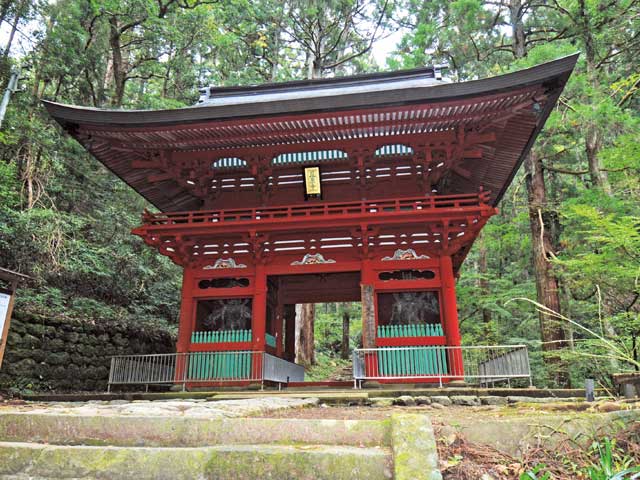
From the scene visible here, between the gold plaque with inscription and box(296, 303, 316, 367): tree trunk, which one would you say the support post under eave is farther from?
box(296, 303, 316, 367): tree trunk

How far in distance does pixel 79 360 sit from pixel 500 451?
10.5 metres

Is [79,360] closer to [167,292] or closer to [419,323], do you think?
[167,292]

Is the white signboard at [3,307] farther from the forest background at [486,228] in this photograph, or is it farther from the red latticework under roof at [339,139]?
the red latticework under roof at [339,139]

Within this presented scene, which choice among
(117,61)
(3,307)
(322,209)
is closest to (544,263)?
(322,209)

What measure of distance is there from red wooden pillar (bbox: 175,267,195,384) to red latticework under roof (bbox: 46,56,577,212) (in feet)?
6.90

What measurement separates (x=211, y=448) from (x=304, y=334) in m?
17.5

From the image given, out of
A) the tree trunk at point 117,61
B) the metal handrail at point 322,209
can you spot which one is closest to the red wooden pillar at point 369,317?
the metal handrail at point 322,209

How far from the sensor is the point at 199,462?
2.52 metres

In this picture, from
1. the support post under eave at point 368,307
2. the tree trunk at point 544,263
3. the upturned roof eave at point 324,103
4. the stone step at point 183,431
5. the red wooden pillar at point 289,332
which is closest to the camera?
the stone step at point 183,431

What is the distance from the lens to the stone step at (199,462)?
2420 mm

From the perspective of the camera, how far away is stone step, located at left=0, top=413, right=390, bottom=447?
278 centimetres

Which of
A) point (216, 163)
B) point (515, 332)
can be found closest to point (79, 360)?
point (216, 163)

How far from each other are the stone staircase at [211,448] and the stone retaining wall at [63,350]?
22.4 feet

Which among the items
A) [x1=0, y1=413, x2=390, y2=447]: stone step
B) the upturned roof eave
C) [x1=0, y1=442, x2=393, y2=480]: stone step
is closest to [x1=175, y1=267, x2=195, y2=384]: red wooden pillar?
the upturned roof eave
